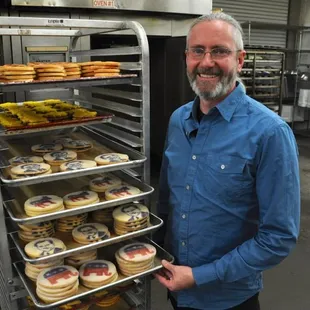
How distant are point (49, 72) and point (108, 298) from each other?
3.59 feet

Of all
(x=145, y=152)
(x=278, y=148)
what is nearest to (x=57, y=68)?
(x=145, y=152)

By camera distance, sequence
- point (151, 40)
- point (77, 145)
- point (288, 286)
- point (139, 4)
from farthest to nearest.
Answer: point (151, 40) < point (139, 4) < point (288, 286) < point (77, 145)

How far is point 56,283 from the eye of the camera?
1202 mm

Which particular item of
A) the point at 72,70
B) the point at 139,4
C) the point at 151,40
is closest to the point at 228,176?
the point at 72,70

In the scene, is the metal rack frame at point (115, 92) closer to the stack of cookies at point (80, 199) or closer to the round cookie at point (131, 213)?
the round cookie at point (131, 213)

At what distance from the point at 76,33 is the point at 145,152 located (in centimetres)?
91

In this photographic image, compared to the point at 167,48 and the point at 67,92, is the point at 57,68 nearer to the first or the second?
the point at 67,92

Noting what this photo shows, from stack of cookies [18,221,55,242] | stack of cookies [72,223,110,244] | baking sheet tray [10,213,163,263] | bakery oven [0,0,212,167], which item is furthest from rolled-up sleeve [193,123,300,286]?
bakery oven [0,0,212,167]

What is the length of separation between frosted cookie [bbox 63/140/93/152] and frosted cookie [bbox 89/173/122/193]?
16 centimetres

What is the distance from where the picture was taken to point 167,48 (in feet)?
13.0

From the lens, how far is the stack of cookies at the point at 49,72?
1405 mm

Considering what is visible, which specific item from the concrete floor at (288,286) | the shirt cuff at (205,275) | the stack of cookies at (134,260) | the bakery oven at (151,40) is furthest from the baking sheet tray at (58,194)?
the concrete floor at (288,286)

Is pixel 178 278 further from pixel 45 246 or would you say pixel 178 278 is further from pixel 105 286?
pixel 45 246

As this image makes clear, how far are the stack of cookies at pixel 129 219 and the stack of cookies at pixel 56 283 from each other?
24 centimetres
